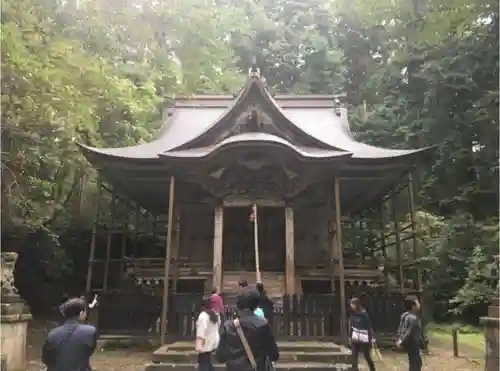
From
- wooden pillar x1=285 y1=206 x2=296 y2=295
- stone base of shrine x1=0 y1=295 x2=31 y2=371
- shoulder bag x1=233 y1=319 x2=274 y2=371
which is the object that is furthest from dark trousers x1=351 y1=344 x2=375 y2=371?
stone base of shrine x1=0 y1=295 x2=31 y2=371

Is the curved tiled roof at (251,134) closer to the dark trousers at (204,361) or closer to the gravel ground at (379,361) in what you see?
the gravel ground at (379,361)

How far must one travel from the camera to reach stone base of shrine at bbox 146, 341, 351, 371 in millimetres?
9086

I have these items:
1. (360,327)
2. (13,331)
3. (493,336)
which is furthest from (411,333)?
(13,331)

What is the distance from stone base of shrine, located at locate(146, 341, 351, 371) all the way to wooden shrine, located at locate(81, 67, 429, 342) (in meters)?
0.69

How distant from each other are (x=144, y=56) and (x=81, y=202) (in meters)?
5.53

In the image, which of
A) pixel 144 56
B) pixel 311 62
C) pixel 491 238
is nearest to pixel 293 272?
pixel 491 238

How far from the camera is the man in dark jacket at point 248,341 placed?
454 cm

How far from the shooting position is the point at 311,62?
30797 millimetres

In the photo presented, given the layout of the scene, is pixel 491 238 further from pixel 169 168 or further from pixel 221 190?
pixel 169 168

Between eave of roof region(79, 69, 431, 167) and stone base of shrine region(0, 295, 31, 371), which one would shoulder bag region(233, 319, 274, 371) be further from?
eave of roof region(79, 69, 431, 167)

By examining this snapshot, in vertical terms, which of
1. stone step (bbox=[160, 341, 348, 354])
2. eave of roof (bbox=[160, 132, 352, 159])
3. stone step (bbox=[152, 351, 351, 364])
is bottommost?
stone step (bbox=[152, 351, 351, 364])

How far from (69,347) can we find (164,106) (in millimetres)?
15278

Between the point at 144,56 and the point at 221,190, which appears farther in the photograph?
the point at 144,56

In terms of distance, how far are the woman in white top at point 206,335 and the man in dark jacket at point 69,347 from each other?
7.87 ft
